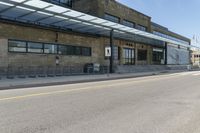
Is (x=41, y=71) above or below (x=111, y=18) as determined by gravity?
below

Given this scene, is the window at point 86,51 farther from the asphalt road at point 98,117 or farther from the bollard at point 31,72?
the asphalt road at point 98,117

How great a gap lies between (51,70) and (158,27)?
39.1m

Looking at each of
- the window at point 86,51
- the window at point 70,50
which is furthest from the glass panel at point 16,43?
the window at point 86,51

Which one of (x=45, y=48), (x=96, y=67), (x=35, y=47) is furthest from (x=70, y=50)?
(x=35, y=47)

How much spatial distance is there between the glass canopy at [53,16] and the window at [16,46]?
2.53 metres

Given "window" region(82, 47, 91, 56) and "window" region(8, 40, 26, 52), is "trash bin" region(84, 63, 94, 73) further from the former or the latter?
"window" region(8, 40, 26, 52)

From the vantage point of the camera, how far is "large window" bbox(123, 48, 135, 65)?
4188 centimetres

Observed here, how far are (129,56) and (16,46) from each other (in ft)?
74.3

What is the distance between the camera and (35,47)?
26203 mm

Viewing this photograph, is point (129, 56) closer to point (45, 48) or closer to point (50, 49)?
point (50, 49)

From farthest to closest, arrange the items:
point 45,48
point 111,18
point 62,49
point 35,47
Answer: point 111,18, point 62,49, point 45,48, point 35,47

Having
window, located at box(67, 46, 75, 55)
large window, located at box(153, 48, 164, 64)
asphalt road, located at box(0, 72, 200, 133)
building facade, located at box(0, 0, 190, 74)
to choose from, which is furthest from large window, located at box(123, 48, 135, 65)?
asphalt road, located at box(0, 72, 200, 133)

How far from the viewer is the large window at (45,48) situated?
2431cm

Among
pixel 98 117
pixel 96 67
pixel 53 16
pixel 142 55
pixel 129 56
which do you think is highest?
pixel 53 16
